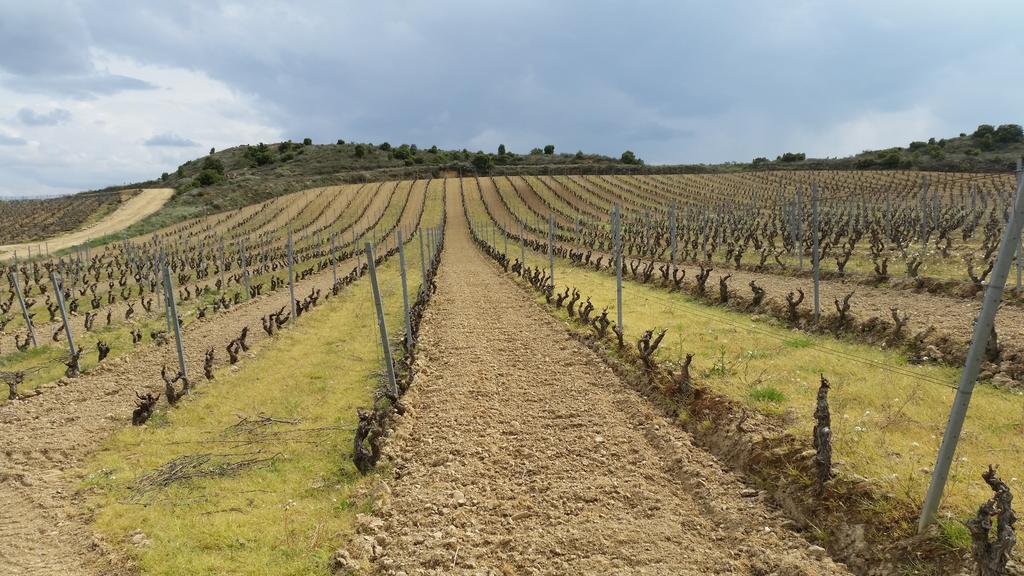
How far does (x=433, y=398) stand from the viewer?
29.6 feet

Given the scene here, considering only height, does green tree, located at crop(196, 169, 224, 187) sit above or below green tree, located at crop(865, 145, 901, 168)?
above

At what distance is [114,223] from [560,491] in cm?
7265

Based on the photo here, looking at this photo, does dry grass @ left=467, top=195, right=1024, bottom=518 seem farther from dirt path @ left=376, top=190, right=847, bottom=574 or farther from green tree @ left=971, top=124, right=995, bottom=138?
green tree @ left=971, top=124, right=995, bottom=138

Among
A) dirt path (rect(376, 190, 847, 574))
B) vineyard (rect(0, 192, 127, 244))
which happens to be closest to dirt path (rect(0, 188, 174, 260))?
vineyard (rect(0, 192, 127, 244))

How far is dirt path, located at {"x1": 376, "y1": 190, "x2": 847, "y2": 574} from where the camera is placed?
478 centimetres

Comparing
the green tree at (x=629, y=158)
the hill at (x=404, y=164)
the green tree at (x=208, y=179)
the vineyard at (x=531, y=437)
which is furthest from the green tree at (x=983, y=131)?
the green tree at (x=208, y=179)

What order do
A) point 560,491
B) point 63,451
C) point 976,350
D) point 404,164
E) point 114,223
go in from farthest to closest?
point 404,164
point 114,223
point 63,451
point 560,491
point 976,350

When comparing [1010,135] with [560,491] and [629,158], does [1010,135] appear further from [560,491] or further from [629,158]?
[560,491]

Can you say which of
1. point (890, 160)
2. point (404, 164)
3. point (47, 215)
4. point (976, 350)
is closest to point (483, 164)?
point (404, 164)

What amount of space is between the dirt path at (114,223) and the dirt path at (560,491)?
2137 inches

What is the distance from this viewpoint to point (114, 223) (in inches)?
2395

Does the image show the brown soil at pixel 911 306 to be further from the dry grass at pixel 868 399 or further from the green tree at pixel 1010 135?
the green tree at pixel 1010 135

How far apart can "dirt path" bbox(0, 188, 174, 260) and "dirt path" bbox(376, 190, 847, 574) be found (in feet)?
178

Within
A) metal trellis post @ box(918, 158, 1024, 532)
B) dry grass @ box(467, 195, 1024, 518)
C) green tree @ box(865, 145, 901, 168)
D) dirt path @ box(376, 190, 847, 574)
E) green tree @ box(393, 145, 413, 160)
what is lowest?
dirt path @ box(376, 190, 847, 574)
